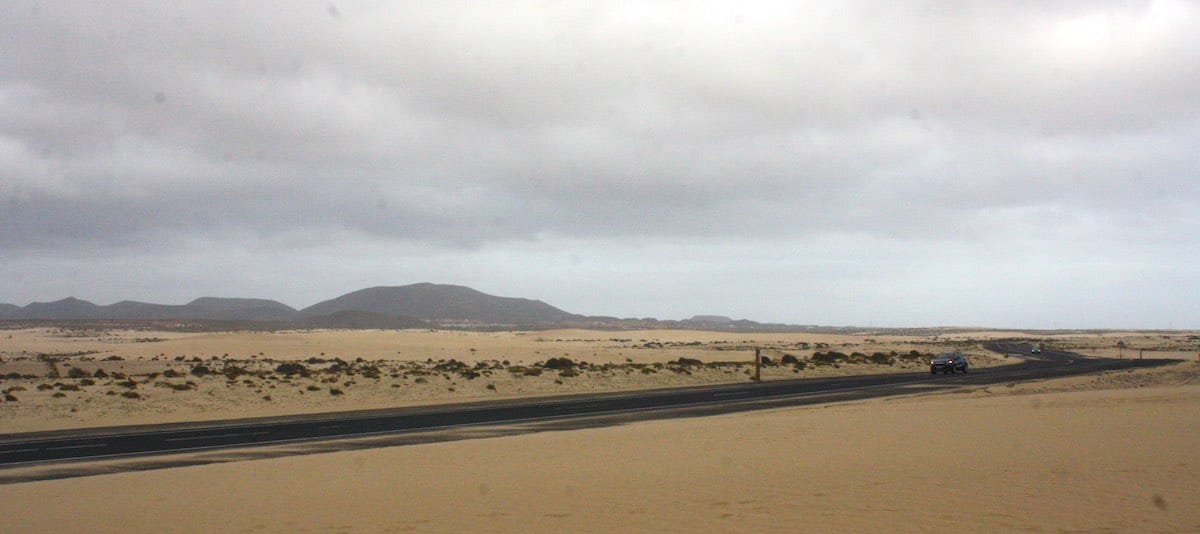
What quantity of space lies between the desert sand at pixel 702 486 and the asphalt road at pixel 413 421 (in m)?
4.87

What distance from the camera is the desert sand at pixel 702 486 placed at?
34.6 feet

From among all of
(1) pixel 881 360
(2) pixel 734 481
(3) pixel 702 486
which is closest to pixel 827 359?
(1) pixel 881 360

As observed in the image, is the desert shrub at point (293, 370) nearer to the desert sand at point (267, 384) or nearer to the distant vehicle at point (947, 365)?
the desert sand at point (267, 384)

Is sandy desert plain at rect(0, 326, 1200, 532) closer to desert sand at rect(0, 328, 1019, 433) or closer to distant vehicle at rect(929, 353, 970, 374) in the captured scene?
desert sand at rect(0, 328, 1019, 433)

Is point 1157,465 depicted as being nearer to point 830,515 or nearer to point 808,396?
point 830,515

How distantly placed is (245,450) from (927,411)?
51.6ft

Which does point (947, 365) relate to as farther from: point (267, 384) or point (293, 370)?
point (267, 384)

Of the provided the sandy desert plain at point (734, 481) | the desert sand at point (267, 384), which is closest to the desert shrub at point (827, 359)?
the desert sand at point (267, 384)

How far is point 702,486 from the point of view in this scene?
505 inches

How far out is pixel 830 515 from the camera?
10586 mm

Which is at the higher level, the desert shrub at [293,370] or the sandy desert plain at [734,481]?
the desert shrub at [293,370]

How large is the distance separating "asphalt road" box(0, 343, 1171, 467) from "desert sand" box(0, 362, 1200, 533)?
4.87 metres

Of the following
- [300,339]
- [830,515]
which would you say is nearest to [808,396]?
[830,515]

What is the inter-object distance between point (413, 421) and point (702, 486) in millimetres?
16431
